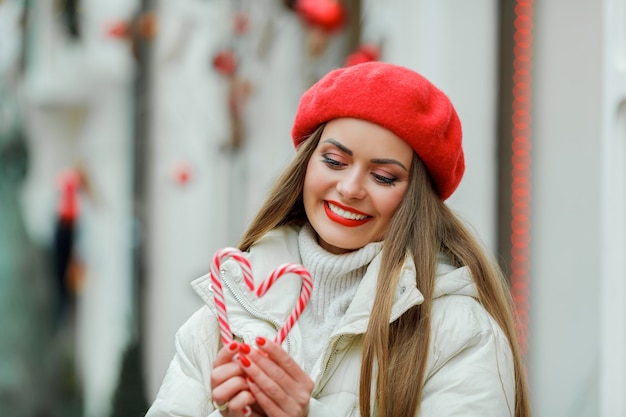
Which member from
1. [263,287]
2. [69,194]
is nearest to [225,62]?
[69,194]

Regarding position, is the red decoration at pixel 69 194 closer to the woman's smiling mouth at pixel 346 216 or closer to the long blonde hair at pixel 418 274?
the long blonde hair at pixel 418 274

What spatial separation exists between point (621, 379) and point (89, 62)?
3.15 m

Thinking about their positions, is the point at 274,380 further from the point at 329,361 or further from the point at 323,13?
the point at 323,13

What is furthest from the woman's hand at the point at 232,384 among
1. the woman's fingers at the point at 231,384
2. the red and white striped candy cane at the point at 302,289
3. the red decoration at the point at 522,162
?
the red decoration at the point at 522,162

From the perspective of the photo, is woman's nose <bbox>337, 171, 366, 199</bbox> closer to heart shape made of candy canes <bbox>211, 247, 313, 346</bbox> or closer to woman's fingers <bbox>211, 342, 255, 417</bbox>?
heart shape made of candy canes <bbox>211, 247, 313, 346</bbox>

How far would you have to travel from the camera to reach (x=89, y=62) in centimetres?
507

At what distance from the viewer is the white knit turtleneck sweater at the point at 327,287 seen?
95.1 inches

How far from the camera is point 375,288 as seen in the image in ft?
7.71

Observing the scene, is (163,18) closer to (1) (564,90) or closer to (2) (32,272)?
(2) (32,272)

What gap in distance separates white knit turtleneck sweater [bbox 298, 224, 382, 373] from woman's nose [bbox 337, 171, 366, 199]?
131 millimetres

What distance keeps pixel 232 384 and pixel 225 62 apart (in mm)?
3097

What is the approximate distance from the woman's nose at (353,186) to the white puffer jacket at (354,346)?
0.52ft

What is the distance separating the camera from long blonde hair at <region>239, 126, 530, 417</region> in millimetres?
2268

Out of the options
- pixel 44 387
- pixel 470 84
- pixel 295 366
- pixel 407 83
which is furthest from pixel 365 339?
pixel 44 387
